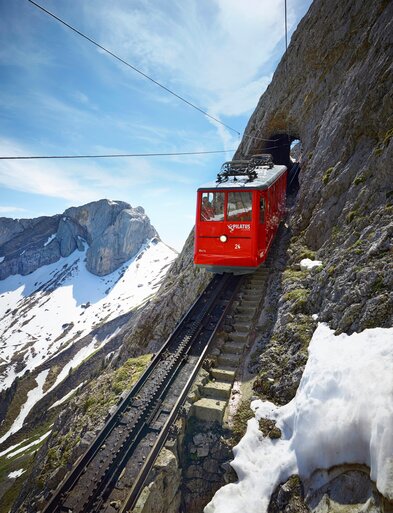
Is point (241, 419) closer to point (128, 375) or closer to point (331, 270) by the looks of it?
point (128, 375)

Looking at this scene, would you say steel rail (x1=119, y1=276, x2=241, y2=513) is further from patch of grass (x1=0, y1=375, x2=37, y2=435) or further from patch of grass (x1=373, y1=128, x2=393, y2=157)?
patch of grass (x1=0, y1=375, x2=37, y2=435)

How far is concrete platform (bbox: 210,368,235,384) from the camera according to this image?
772cm

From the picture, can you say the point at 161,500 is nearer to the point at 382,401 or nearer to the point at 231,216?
the point at 382,401

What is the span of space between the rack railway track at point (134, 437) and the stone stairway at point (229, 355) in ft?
1.44

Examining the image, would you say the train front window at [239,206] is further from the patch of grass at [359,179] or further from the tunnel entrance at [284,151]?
the tunnel entrance at [284,151]

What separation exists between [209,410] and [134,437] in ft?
5.55

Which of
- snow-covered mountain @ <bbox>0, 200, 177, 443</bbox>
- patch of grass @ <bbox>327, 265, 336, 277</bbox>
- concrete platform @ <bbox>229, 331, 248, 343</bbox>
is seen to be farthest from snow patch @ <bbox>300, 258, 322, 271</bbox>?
snow-covered mountain @ <bbox>0, 200, 177, 443</bbox>

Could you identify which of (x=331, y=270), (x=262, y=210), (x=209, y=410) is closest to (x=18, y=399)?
(x=262, y=210)

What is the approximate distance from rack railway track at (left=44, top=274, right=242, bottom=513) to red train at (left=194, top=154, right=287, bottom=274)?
121 inches

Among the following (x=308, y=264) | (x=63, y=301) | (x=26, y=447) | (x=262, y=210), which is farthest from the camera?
(x=63, y=301)

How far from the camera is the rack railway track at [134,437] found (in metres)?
5.12

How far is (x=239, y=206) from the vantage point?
11.5 meters

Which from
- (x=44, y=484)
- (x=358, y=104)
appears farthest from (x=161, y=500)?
(x=358, y=104)

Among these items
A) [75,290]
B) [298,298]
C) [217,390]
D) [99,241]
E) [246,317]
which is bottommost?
[75,290]
